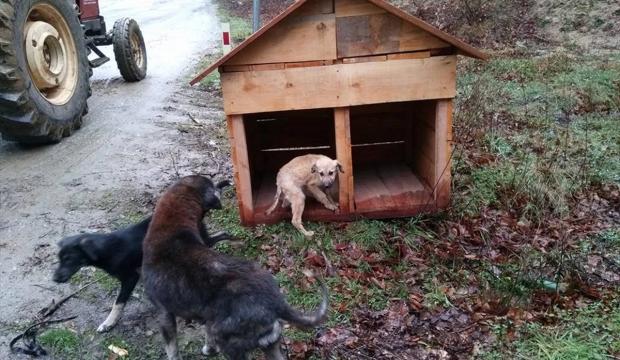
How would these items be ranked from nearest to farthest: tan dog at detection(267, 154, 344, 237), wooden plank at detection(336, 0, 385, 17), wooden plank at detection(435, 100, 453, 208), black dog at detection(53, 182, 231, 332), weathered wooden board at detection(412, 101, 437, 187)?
black dog at detection(53, 182, 231, 332) → wooden plank at detection(336, 0, 385, 17) → wooden plank at detection(435, 100, 453, 208) → tan dog at detection(267, 154, 344, 237) → weathered wooden board at detection(412, 101, 437, 187)

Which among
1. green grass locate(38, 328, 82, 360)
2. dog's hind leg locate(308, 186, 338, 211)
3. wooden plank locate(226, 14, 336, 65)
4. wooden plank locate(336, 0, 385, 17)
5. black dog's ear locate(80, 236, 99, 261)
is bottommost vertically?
green grass locate(38, 328, 82, 360)

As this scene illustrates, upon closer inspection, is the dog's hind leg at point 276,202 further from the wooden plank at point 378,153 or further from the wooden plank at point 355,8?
the wooden plank at point 355,8

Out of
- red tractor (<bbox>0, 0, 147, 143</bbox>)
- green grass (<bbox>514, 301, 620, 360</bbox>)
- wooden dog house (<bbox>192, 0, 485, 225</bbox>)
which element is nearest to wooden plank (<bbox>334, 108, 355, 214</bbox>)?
wooden dog house (<bbox>192, 0, 485, 225</bbox>)

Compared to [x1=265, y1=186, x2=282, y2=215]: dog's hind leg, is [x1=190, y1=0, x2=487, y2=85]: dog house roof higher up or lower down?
higher up

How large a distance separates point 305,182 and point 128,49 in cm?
598

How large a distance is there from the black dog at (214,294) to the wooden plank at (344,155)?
1777mm

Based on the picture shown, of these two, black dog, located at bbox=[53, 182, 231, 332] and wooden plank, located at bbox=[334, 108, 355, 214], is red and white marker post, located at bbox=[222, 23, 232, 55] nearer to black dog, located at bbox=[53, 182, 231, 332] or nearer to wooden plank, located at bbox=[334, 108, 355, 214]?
wooden plank, located at bbox=[334, 108, 355, 214]

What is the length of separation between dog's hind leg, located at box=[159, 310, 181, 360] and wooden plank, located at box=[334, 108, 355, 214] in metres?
2.05

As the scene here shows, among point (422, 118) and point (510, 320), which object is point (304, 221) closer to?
point (422, 118)

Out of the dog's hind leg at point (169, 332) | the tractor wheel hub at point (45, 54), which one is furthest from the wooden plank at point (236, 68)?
the tractor wheel hub at point (45, 54)

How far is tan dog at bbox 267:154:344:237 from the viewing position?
4625 mm

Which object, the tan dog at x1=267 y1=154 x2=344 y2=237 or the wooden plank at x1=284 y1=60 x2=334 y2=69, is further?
the tan dog at x1=267 y1=154 x2=344 y2=237

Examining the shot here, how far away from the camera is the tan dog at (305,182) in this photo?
4.62 metres

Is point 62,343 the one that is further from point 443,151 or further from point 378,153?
point 378,153
